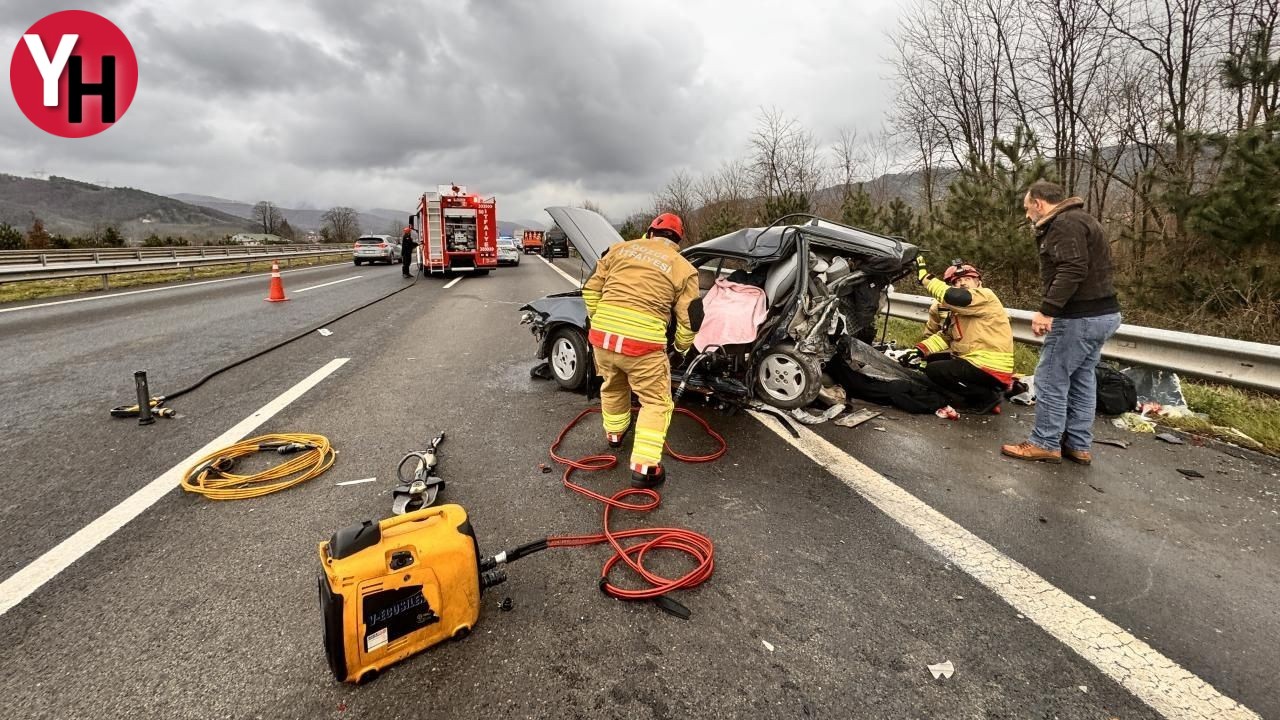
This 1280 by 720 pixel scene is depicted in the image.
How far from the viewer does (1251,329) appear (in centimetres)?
585

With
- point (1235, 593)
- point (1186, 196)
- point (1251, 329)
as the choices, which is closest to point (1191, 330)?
point (1251, 329)

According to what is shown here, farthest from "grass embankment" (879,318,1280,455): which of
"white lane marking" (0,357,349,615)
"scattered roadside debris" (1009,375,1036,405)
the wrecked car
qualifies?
"white lane marking" (0,357,349,615)

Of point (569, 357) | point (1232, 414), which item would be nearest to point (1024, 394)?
point (1232, 414)

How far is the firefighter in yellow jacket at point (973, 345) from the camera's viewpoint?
4632 mm

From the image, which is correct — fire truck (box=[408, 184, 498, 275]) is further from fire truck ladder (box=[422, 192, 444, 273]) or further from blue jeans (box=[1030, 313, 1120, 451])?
blue jeans (box=[1030, 313, 1120, 451])

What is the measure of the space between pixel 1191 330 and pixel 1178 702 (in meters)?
6.83

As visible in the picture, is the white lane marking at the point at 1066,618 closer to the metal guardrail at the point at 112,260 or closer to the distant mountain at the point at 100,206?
the metal guardrail at the point at 112,260

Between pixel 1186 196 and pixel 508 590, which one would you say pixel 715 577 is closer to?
pixel 508 590

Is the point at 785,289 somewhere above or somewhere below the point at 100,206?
below

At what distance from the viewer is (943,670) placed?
1912 millimetres

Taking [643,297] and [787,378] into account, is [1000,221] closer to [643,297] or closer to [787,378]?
[787,378]

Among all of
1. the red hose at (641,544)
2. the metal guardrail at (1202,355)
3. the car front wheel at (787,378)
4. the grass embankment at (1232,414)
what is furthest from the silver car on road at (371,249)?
the grass embankment at (1232,414)

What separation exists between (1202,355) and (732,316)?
3835mm

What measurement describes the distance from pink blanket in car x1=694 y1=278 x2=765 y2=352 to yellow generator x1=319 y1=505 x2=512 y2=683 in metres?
2.94
